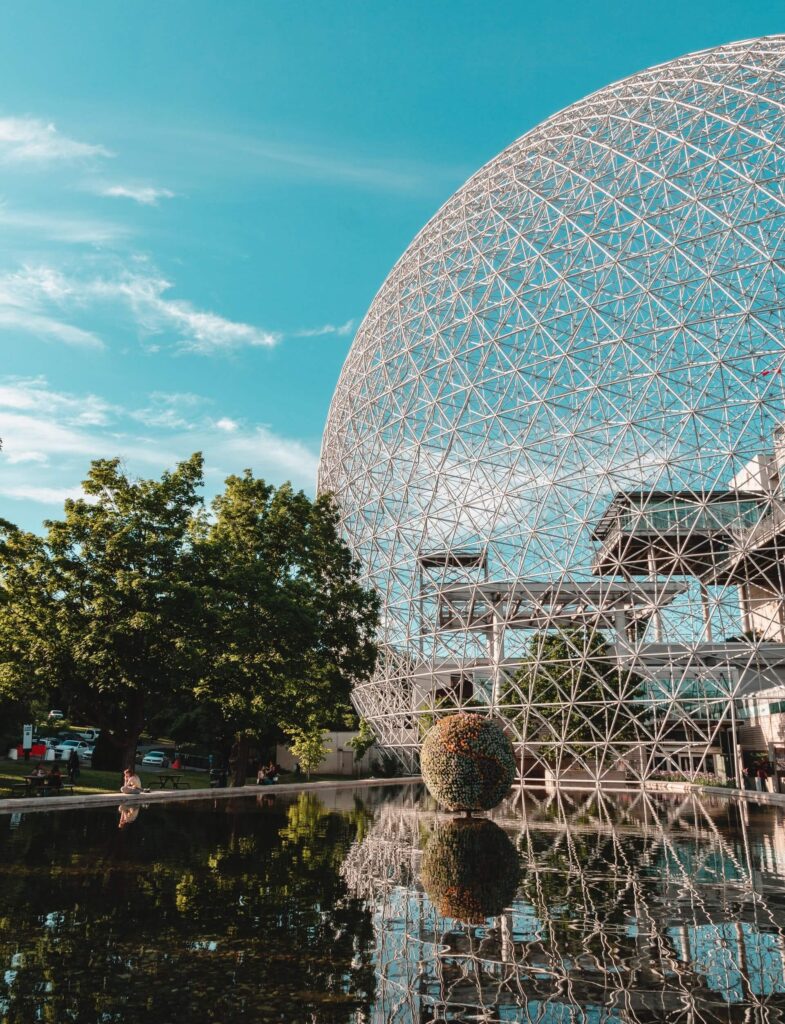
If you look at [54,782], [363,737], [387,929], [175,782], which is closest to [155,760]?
[363,737]

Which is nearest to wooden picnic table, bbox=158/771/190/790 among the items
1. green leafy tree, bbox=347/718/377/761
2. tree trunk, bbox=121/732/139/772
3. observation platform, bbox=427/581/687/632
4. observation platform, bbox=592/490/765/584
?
tree trunk, bbox=121/732/139/772

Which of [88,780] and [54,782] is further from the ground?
[88,780]

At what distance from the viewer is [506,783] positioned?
59.0ft

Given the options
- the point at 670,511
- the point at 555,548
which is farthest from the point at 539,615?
the point at 670,511

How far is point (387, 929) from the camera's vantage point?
6637mm

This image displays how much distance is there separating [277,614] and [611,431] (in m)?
13.1

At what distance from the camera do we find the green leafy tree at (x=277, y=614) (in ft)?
79.7

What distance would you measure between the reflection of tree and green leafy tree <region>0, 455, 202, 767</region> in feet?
34.6

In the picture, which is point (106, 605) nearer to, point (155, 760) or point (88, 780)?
point (88, 780)

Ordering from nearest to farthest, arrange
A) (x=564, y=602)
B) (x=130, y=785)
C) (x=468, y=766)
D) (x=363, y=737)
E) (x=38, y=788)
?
(x=468, y=766) < (x=38, y=788) < (x=130, y=785) < (x=564, y=602) < (x=363, y=737)

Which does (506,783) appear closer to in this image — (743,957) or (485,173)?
(743,957)

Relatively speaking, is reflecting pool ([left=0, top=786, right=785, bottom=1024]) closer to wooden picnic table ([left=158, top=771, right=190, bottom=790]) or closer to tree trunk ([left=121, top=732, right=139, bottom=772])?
tree trunk ([left=121, top=732, right=139, bottom=772])

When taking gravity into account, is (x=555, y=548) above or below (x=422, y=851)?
above

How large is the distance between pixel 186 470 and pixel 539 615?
14023 mm
